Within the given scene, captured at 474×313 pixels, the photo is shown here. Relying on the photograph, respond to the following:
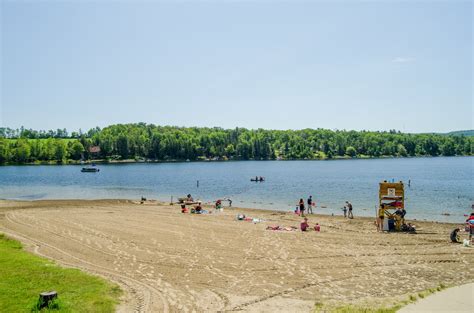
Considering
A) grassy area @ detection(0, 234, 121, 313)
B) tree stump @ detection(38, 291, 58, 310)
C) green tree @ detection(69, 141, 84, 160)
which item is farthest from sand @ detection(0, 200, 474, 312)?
green tree @ detection(69, 141, 84, 160)

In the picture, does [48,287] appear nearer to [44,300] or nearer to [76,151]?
[44,300]

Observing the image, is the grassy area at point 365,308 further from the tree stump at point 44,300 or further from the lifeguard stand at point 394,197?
the lifeguard stand at point 394,197

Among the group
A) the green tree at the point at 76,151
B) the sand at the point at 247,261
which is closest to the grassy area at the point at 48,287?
the sand at the point at 247,261

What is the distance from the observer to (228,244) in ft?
78.3

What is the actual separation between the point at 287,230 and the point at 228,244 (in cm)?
695

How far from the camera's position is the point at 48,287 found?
14000mm

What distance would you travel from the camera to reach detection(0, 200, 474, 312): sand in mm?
14711

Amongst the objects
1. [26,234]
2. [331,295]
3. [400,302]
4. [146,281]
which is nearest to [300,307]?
[331,295]

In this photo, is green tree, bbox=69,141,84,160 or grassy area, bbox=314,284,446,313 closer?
grassy area, bbox=314,284,446,313

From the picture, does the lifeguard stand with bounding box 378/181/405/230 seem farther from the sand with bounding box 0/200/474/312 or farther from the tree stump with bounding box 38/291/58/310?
the tree stump with bounding box 38/291/58/310

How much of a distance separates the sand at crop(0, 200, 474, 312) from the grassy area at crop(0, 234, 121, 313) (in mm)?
853

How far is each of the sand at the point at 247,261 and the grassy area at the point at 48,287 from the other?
85cm

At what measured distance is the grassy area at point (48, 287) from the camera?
1222cm

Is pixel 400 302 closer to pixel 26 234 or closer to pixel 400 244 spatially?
pixel 400 244
